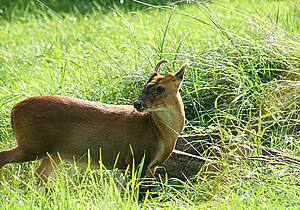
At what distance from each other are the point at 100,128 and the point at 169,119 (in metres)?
0.55

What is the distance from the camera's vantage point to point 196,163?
4656 millimetres

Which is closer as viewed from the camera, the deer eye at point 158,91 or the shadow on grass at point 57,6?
the deer eye at point 158,91

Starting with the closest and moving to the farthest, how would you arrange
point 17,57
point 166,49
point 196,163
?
point 196,163 → point 166,49 → point 17,57

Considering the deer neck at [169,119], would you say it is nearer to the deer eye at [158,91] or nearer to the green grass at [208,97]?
the deer eye at [158,91]

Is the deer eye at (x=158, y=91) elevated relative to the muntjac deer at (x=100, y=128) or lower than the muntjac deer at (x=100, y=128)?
elevated

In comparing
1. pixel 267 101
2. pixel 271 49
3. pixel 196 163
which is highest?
pixel 271 49

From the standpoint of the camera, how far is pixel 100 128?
13.5ft

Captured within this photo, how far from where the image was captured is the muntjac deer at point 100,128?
4.06m

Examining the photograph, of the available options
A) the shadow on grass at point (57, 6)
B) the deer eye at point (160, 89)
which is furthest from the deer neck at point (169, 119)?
the shadow on grass at point (57, 6)

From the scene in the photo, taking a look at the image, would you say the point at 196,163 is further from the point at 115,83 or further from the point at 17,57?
the point at 17,57

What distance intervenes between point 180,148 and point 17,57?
11.3ft

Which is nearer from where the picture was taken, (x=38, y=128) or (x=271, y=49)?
(x=38, y=128)

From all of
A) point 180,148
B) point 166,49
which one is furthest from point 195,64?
point 180,148

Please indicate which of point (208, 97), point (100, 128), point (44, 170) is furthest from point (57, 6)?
point (100, 128)
